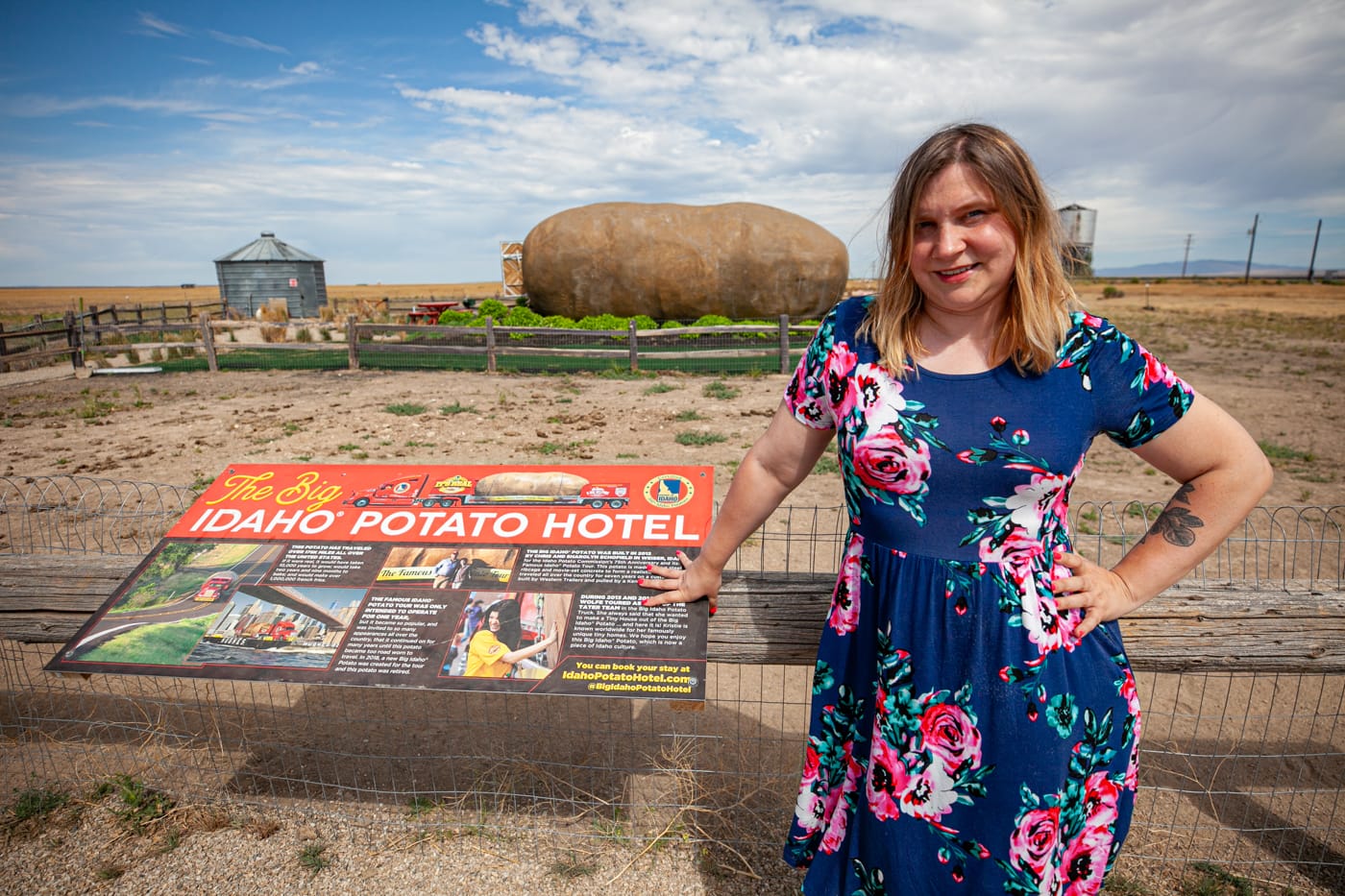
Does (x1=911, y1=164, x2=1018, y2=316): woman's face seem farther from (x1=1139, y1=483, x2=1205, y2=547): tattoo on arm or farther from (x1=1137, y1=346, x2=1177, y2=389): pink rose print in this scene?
(x1=1139, y1=483, x2=1205, y2=547): tattoo on arm

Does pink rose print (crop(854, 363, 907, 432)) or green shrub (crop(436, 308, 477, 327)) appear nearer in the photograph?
pink rose print (crop(854, 363, 907, 432))

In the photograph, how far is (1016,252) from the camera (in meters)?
1.60

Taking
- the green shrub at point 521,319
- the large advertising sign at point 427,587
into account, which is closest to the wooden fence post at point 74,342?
the green shrub at point 521,319

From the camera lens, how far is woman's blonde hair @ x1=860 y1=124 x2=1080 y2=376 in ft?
5.09

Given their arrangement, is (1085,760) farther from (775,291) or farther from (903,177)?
(775,291)

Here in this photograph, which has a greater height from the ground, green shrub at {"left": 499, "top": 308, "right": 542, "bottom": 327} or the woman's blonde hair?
the woman's blonde hair

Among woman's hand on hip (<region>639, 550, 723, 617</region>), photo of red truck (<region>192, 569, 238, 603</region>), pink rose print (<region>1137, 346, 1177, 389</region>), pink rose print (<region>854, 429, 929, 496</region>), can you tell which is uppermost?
pink rose print (<region>1137, 346, 1177, 389</region>)

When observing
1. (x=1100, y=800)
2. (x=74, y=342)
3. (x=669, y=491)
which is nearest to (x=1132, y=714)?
(x=1100, y=800)

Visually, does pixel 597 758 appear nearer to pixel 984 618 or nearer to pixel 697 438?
pixel 984 618

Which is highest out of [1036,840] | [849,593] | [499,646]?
[849,593]

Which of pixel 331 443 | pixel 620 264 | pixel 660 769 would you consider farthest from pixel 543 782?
pixel 620 264

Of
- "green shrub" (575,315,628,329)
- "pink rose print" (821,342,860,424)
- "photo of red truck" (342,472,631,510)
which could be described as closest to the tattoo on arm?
"pink rose print" (821,342,860,424)

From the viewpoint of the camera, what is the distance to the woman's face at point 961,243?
61.7 inches

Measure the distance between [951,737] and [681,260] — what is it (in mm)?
16836
